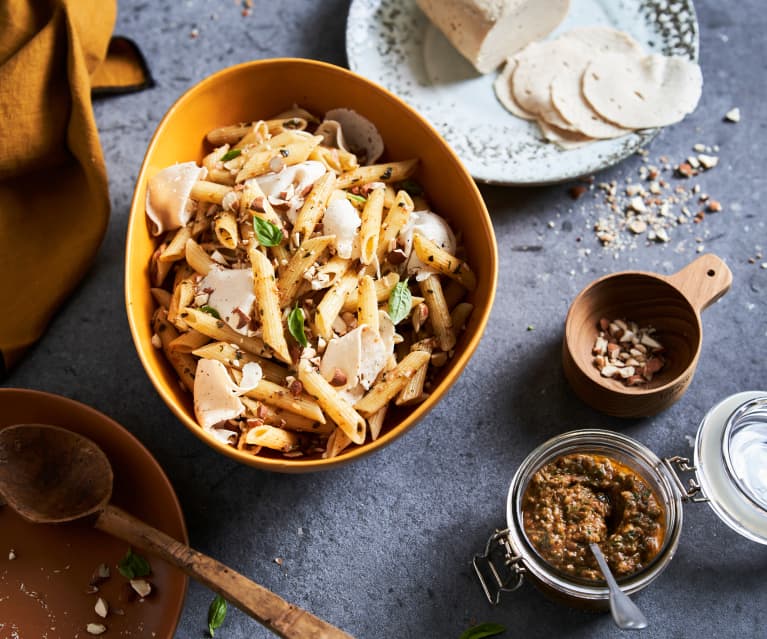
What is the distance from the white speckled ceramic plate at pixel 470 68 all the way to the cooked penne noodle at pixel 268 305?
67 centimetres

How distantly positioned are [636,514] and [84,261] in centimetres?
138

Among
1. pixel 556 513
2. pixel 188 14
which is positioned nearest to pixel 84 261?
pixel 188 14

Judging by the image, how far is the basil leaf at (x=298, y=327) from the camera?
1567mm

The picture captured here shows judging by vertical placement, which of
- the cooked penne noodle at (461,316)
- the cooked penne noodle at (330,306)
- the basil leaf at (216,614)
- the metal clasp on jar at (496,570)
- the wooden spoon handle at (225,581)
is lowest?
the basil leaf at (216,614)

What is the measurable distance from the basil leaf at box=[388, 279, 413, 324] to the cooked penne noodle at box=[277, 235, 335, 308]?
0.54 ft

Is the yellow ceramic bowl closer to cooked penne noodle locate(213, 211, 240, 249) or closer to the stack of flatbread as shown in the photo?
cooked penne noodle locate(213, 211, 240, 249)

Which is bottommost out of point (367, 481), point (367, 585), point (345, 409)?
point (367, 585)

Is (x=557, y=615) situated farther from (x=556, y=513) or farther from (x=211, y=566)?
(x=211, y=566)

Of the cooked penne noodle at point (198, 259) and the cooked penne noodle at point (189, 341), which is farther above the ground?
the cooked penne noodle at point (198, 259)

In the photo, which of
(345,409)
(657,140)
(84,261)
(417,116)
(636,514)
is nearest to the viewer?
(345,409)

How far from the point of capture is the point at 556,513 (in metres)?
1.65

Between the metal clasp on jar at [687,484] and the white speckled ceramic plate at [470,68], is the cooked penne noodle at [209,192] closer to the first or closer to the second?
the white speckled ceramic plate at [470,68]

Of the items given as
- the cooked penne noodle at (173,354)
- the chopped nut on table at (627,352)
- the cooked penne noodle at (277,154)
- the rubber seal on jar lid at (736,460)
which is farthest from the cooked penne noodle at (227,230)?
the rubber seal on jar lid at (736,460)

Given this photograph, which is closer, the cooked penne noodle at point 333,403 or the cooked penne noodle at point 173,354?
the cooked penne noodle at point 333,403
